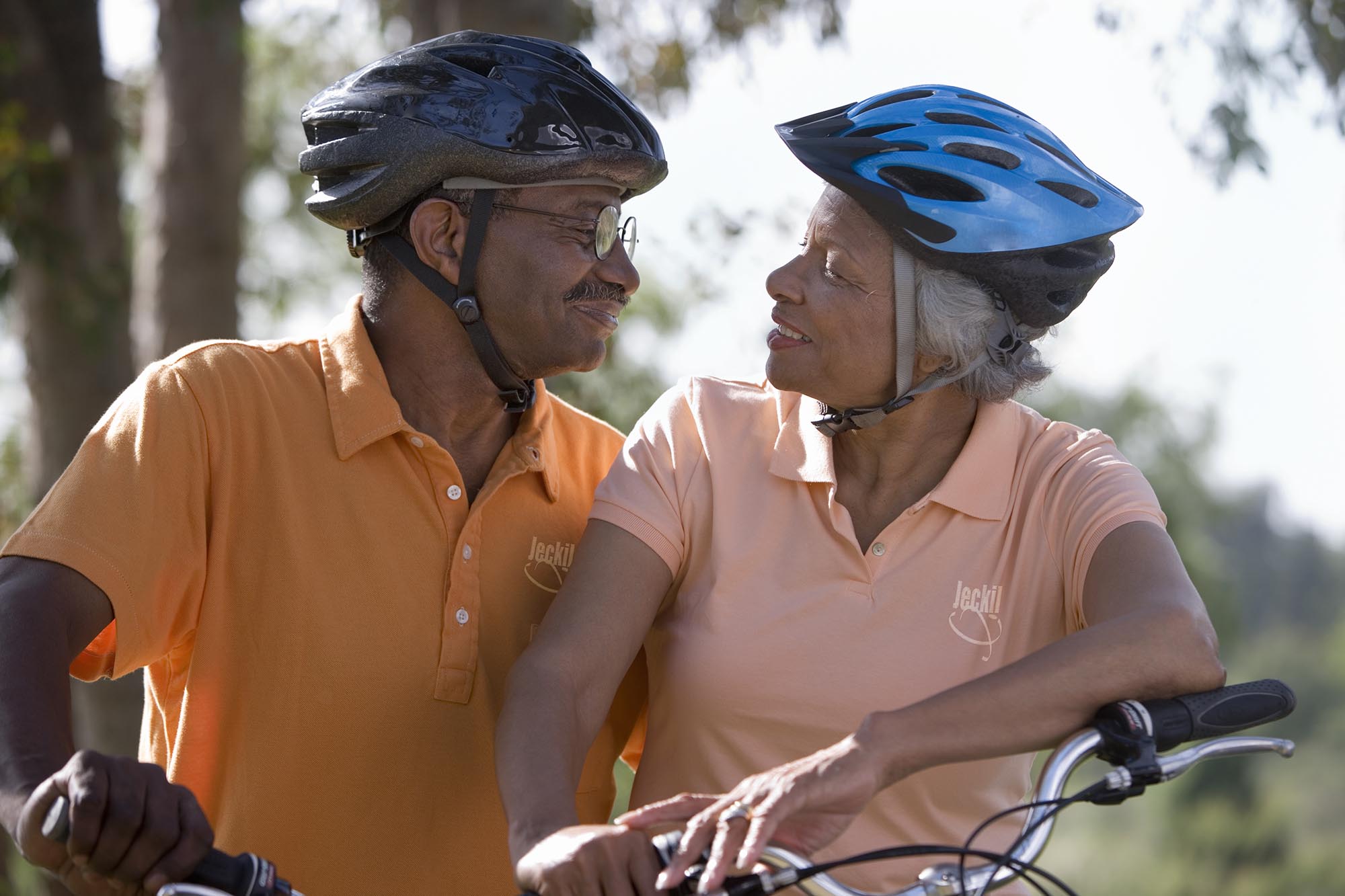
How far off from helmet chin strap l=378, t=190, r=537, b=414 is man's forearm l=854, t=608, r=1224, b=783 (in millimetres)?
1298

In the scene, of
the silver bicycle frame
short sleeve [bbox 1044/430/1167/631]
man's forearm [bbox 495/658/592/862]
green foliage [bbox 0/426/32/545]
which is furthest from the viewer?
green foliage [bbox 0/426/32/545]

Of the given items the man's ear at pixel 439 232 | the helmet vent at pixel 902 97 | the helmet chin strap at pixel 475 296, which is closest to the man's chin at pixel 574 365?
the helmet chin strap at pixel 475 296

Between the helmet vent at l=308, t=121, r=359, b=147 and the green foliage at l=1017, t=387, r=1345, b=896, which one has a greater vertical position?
the helmet vent at l=308, t=121, r=359, b=147

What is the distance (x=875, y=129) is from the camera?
3.27 meters

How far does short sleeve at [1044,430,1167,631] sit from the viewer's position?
293cm

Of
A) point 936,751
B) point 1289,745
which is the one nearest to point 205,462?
point 936,751

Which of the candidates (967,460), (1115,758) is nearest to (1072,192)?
(967,460)

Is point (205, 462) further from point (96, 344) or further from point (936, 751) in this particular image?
point (96, 344)

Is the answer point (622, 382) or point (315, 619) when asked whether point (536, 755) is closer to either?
point (315, 619)

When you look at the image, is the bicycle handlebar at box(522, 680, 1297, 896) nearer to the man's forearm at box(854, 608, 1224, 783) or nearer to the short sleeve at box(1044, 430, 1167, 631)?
the man's forearm at box(854, 608, 1224, 783)

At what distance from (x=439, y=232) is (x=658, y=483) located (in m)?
0.87

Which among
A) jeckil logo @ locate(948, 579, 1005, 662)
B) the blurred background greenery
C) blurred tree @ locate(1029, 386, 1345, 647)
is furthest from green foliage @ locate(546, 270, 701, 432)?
jeckil logo @ locate(948, 579, 1005, 662)

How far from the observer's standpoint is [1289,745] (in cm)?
251

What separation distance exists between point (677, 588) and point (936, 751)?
0.79m
